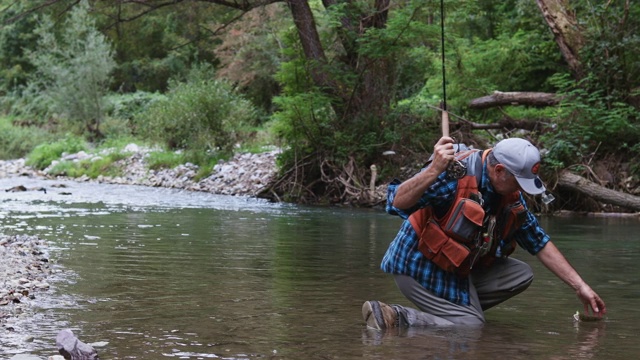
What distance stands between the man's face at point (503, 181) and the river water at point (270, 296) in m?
0.82

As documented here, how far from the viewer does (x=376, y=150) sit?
17.6 meters

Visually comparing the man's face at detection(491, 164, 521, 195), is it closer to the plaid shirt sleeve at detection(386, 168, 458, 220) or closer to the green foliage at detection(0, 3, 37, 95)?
the plaid shirt sleeve at detection(386, 168, 458, 220)

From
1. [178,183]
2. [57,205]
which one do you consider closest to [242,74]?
[178,183]

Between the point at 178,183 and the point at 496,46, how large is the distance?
8673mm

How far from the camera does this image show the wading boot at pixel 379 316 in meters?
5.00

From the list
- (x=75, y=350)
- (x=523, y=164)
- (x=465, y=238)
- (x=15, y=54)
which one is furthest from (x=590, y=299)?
(x=15, y=54)

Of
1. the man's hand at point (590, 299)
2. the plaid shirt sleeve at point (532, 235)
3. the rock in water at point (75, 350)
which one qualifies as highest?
the plaid shirt sleeve at point (532, 235)

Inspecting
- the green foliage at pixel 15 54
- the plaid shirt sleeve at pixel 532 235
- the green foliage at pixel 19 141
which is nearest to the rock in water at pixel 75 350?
the plaid shirt sleeve at pixel 532 235

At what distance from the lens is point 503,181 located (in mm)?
4539

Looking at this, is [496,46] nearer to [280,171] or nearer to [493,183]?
[280,171]

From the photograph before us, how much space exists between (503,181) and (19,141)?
103ft

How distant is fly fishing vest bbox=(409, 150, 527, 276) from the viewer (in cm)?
452

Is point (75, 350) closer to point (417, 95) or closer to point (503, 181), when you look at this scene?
point (503, 181)

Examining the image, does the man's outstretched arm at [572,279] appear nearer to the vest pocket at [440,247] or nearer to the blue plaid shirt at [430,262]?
the blue plaid shirt at [430,262]
